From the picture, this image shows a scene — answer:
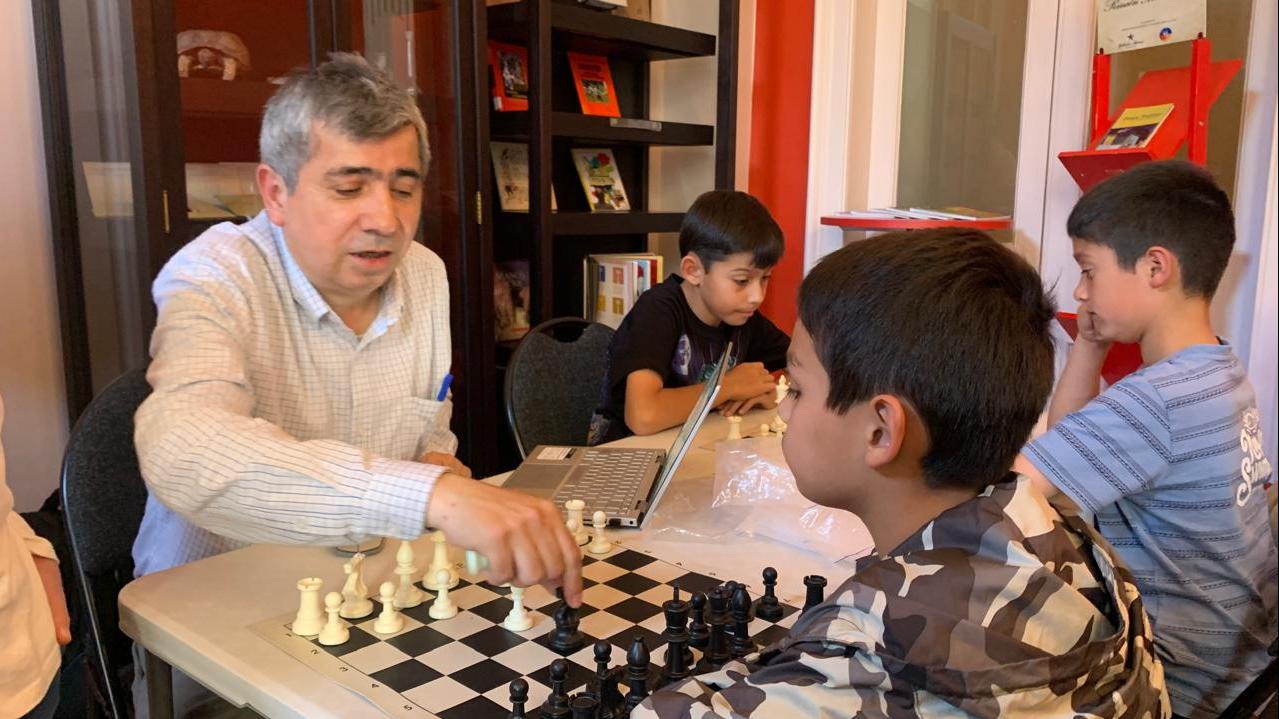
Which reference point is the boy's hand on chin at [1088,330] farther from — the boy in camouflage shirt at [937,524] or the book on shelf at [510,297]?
the book on shelf at [510,297]

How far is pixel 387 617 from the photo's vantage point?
3.71 feet

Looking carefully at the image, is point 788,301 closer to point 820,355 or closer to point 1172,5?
point 1172,5

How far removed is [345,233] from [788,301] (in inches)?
97.1

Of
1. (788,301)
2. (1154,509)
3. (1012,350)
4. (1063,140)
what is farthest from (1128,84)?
(1012,350)

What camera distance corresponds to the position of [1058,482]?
143cm

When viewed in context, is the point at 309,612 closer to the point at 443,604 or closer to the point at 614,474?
the point at 443,604

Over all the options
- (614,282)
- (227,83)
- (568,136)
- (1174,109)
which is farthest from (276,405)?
(1174,109)

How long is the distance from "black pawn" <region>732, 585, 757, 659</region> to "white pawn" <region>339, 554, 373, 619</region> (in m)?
0.46

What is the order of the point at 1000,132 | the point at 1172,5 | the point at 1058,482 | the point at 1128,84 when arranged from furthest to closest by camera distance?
the point at 1000,132 < the point at 1128,84 < the point at 1172,5 < the point at 1058,482

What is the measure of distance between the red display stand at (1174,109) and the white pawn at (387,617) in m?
2.21

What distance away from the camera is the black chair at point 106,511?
1333 mm

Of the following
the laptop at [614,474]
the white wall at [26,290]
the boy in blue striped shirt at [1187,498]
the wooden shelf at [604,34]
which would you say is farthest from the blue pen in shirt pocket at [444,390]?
the wooden shelf at [604,34]

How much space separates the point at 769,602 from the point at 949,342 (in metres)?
0.47

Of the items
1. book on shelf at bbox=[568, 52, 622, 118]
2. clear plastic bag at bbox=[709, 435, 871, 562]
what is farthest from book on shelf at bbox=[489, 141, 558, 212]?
clear plastic bag at bbox=[709, 435, 871, 562]
